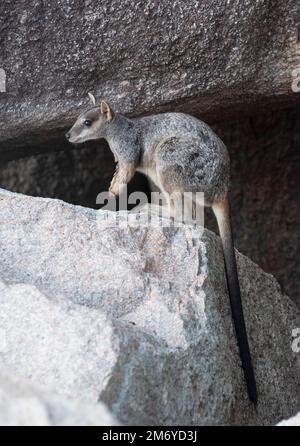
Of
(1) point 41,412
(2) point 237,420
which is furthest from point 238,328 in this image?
(1) point 41,412

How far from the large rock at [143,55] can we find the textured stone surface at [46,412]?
2.88 m

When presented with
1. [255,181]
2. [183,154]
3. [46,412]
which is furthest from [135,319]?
[255,181]

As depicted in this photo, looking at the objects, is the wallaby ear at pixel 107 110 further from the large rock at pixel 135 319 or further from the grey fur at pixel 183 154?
the large rock at pixel 135 319

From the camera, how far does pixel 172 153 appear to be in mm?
4980

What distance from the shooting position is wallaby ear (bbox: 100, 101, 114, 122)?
17.1 feet

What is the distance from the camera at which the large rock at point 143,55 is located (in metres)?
5.12

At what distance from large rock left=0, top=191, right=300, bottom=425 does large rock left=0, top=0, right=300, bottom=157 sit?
3.87ft

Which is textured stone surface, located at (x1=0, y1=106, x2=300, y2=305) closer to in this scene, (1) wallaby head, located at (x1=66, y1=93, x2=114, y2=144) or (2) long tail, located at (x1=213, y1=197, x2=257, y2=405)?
(1) wallaby head, located at (x1=66, y1=93, x2=114, y2=144)

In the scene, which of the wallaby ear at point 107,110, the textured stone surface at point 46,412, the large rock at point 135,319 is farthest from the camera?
the wallaby ear at point 107,110

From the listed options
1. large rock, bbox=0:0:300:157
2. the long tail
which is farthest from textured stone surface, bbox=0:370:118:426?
large rock, bbox=0:0:300:157

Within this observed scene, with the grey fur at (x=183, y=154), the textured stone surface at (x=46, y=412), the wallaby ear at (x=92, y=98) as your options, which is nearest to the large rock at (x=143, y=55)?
the wallaby ear at (x=92, y=98)

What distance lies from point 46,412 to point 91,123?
288 cm
